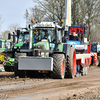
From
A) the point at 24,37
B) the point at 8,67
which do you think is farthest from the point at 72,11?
the point at 8,67

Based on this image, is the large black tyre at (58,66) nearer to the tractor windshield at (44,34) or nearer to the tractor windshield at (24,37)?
the tractor windshield at (44,34)

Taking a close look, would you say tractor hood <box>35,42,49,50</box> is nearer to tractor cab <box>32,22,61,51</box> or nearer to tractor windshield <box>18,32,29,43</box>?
tractor cab <box>32,22,61,51</box>

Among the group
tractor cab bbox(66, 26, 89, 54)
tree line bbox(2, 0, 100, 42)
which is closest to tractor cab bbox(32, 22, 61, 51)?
tractor cab bbox(66, 26, 89, 54)

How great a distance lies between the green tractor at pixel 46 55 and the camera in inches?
431

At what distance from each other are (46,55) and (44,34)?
1074 mm

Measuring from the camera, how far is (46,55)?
11.8 m

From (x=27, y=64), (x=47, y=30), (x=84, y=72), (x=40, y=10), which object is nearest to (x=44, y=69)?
(x=27, y=64)

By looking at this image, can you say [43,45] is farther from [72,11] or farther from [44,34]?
[72,11]

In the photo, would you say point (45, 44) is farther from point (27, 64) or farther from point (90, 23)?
point (90, 23)

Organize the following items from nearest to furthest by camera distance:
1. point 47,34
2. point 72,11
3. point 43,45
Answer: point 43,45, point 47,34, point 72,11

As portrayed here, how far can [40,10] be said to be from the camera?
32438 mm

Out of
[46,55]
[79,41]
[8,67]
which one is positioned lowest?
[8,67]

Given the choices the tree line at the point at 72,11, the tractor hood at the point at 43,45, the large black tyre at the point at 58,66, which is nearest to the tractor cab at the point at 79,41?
the tractor hood at the point at 43,45

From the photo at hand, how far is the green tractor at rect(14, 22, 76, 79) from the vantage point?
431 inches
